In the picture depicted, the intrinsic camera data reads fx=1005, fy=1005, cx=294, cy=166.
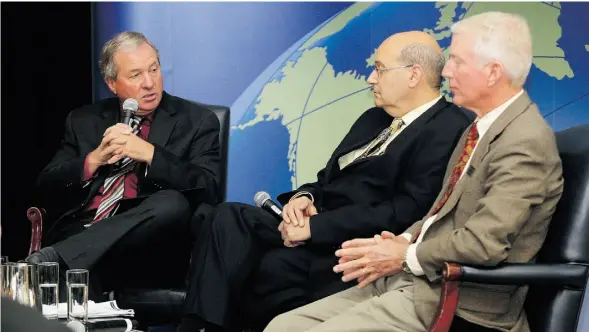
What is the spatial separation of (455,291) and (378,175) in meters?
0.94

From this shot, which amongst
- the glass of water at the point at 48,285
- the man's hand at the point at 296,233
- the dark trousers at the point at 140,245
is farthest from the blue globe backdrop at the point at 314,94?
the glass of water at the point at 48,285

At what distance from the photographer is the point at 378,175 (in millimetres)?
3574

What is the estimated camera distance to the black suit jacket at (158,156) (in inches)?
160

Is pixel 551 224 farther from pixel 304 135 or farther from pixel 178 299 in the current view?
pixel 304 135

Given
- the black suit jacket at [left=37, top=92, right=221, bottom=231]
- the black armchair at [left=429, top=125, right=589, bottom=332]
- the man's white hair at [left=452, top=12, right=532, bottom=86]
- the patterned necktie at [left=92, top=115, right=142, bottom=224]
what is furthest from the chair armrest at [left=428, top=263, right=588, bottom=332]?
the patterned necktie at [left=92, top=115, right=142, bottom=224]

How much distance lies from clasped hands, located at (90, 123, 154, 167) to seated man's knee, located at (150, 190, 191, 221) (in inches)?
8.4

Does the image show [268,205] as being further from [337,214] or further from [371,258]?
[371,258]

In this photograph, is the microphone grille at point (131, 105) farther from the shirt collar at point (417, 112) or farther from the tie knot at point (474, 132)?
the tie knot at point (474, 132)

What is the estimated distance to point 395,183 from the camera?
11.7ft

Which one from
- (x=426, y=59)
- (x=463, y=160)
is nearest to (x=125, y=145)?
(x=426, y=59)

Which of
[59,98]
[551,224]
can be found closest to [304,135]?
[59,98]

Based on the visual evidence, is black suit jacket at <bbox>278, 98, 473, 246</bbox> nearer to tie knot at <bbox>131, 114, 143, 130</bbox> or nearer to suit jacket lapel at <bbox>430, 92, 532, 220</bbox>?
suit jacket lapel at <bbox>430, 92, 532, 220</bbox>

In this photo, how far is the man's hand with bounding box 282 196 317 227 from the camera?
3.52 m

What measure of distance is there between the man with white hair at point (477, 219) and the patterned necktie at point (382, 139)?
0.52 metres
